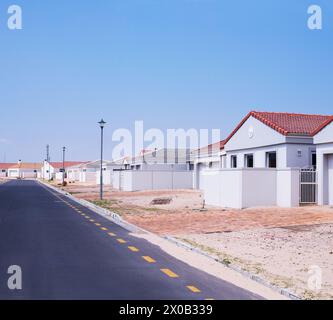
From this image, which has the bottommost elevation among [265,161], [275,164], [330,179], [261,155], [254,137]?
[330,179]

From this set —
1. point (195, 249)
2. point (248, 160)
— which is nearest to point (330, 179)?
point (248, 160)

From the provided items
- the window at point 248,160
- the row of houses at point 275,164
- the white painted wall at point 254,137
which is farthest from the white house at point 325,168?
the window at point 248,160

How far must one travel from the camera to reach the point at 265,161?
3120cm

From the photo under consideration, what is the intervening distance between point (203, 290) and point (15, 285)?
3.00 meters

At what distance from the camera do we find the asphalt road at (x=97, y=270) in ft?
26.4

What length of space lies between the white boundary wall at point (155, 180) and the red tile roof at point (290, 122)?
56.4ft

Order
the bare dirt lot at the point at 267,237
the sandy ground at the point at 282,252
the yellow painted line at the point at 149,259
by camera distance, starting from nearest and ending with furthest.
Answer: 1. the sandy ground at the point at 282,252
2. the bare dirt lot at the point at 267,237
3. the yellow painted line at the point at 149,259

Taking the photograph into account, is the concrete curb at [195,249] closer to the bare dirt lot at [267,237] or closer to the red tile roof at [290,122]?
the bare dirt lot at [267,237]

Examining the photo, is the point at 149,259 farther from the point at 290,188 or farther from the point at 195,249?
the point at 290,188

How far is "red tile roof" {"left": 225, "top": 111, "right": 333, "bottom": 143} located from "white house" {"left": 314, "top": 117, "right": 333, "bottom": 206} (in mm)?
1675

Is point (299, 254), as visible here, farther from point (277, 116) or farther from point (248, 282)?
point (277, 116)

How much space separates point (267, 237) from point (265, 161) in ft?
54.2
